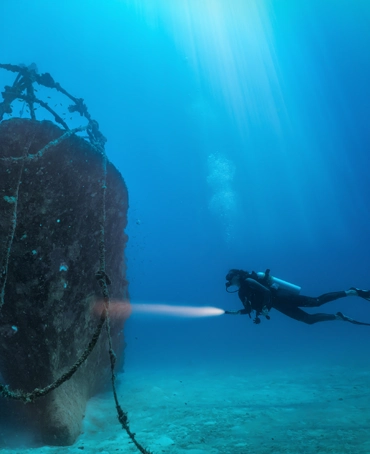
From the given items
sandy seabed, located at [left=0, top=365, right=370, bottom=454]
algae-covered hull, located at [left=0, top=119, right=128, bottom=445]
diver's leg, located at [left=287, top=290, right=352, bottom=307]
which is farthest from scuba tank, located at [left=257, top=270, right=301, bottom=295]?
algae-covered hull, located at [left=0, top=119, right=128, bottom=445]

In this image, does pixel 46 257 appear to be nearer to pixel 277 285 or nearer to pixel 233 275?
pixel 233 275

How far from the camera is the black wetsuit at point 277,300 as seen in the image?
21.3 feet

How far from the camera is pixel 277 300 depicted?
23.5 feet

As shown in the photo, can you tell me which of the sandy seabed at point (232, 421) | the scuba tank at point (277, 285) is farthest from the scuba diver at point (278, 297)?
the sandy seabed at point (232, 421)

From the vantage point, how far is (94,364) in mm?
6508

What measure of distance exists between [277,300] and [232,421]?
2841mm

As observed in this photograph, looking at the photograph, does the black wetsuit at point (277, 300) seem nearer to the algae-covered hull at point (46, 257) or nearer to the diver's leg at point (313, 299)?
the diver's leg at point (313, 299)

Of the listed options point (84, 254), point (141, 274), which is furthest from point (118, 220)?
point (141, 274)

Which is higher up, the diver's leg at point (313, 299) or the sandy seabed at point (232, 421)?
the diver's leg at point (313, 299)

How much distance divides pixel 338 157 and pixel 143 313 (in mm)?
63395

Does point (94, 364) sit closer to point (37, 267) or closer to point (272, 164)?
point (37, 267)

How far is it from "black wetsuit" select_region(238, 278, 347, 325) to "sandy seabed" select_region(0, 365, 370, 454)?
6.41ft

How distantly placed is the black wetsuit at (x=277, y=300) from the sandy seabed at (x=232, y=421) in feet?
6.41

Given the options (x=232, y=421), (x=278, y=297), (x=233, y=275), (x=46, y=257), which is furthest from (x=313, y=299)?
(x=46, y=257)
